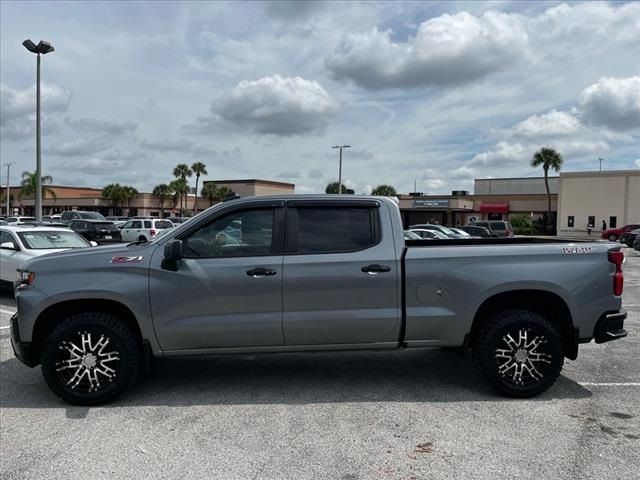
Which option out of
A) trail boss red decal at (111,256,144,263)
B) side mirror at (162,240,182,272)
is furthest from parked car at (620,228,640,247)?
trail boss red decal at (111,256,144,263)

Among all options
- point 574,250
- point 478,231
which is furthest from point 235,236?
point 478,231

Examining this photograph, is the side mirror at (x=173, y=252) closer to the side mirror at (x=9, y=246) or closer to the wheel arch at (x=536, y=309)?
the wheel arch at (x=536, y=309)

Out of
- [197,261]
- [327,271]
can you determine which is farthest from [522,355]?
[197,261]

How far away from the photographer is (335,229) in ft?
16.4

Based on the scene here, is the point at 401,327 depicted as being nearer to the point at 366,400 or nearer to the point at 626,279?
the point at 366,400

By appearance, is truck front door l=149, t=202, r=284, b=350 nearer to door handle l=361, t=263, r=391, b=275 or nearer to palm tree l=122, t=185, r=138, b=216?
door handle l=361, t=263, r=391, b=275

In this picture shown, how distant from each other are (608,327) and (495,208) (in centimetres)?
5821

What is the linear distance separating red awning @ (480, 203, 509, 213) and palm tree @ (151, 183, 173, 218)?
40531mm

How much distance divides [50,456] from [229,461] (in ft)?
4.21

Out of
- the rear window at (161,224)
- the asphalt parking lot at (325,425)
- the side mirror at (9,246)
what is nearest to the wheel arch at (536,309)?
the asphalt parking lot at (325,425)

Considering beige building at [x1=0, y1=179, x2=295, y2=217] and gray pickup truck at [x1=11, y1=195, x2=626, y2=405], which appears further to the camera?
A: beige building at [x1=0, y1=179, x2=295, y2=217]

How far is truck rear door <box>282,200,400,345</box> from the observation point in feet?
15.8

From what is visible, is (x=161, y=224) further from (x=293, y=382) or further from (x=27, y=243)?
(x=293, y=382)

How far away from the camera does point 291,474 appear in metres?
3.53
